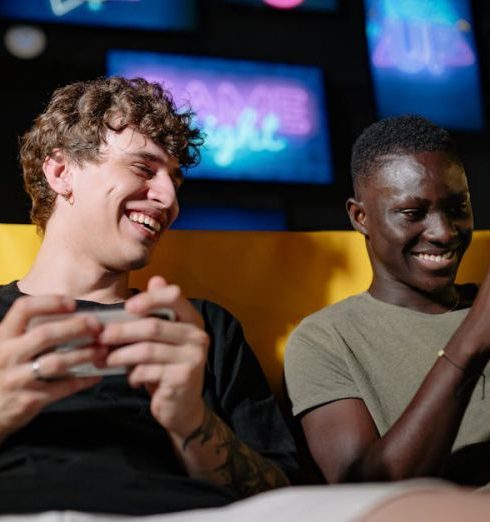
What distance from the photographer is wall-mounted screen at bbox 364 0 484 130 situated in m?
2.64

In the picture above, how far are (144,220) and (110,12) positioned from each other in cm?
128

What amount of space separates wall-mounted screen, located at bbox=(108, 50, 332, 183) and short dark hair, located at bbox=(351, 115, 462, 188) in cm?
77

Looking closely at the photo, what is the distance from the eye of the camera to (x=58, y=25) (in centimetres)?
236

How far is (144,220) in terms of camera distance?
137 cm

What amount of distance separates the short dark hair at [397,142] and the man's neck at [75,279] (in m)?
0.60

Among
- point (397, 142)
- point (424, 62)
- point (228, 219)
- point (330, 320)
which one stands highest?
point (424, 62)

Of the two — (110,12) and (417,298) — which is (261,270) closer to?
(417,298)

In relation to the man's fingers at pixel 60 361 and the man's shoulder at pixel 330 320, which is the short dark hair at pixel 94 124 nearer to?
the man's shoulder at pixel 330 320

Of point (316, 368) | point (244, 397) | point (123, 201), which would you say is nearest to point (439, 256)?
point (316, 368)

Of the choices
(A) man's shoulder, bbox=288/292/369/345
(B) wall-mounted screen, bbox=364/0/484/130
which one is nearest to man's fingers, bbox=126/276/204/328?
(A) man's shoulder, bbox=288/292/369/345

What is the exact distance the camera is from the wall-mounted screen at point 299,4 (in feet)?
8.59

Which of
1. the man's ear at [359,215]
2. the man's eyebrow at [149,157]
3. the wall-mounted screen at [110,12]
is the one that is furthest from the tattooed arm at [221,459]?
the wall-mounted screen at [110,12]

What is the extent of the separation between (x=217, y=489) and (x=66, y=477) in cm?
21

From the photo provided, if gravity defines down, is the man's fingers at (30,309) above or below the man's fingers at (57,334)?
above
